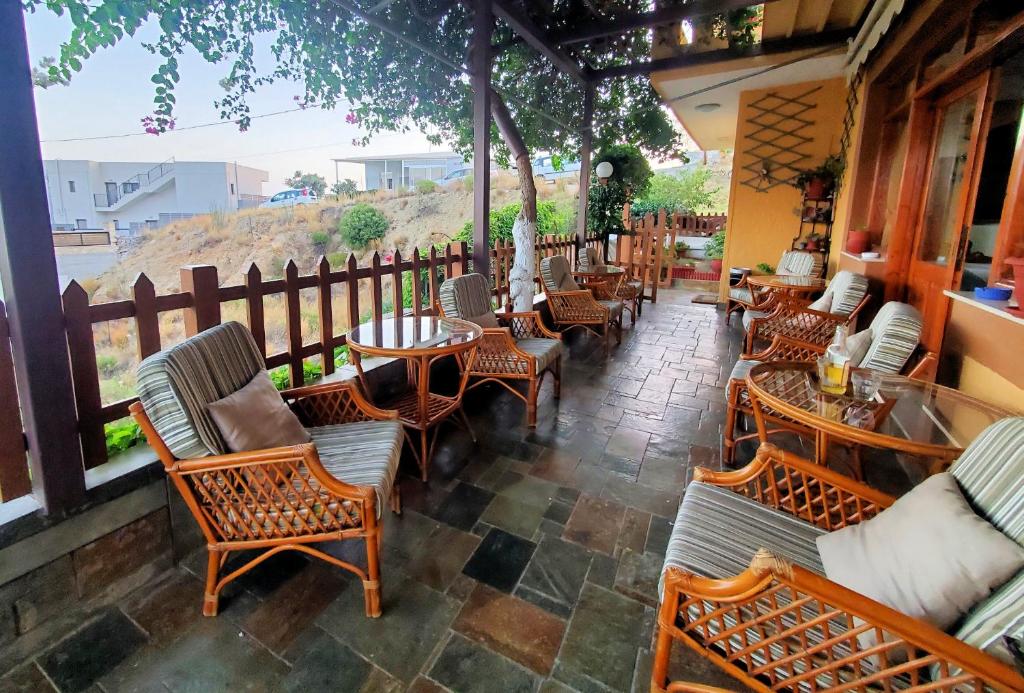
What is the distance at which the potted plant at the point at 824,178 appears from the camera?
18.7 feet

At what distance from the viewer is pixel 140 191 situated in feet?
17.4

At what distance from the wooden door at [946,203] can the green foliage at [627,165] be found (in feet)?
13.3

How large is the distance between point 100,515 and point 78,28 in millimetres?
2162

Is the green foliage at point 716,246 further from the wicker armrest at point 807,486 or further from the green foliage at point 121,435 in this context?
the green foliage at point 121,435

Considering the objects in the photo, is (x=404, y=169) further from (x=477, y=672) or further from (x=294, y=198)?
(x=477, y=672)

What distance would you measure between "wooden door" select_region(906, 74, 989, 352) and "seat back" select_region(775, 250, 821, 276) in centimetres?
192

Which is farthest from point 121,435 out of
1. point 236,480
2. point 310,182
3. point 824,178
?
point 310,182

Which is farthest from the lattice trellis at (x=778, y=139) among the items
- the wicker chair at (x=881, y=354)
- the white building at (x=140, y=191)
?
the white building at (x=140, y=191)

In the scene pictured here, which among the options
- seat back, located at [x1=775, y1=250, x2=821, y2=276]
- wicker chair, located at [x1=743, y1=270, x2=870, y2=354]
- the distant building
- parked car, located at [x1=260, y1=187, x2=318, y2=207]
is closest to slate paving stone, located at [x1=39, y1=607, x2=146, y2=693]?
wicker chair, located at [x1=743, y1=270, x2=870, y2=354]

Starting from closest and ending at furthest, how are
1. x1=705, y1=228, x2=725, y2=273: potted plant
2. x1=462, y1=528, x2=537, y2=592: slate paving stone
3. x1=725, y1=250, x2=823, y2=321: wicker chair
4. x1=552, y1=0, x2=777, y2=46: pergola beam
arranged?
x1=462, y1=528, x2=537, y2=592: slate paving stone → x1=552, y1=0, x2=777, y2=46: pergola beam → x1=725, y1=250, x2=823, y2=321: wicker chair → x1=705, y1=228, x2=725, y2=273: potted plant

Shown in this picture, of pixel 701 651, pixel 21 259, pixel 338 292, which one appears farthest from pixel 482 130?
pixel 338 292

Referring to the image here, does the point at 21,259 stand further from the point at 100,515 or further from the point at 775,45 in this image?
the point at 775,45

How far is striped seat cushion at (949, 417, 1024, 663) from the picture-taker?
2.79 ft

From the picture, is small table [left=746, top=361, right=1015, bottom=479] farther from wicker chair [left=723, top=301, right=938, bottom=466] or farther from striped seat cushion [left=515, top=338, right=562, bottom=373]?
striped seat cushion [left=515, top=338, right=562, bottom=373]
